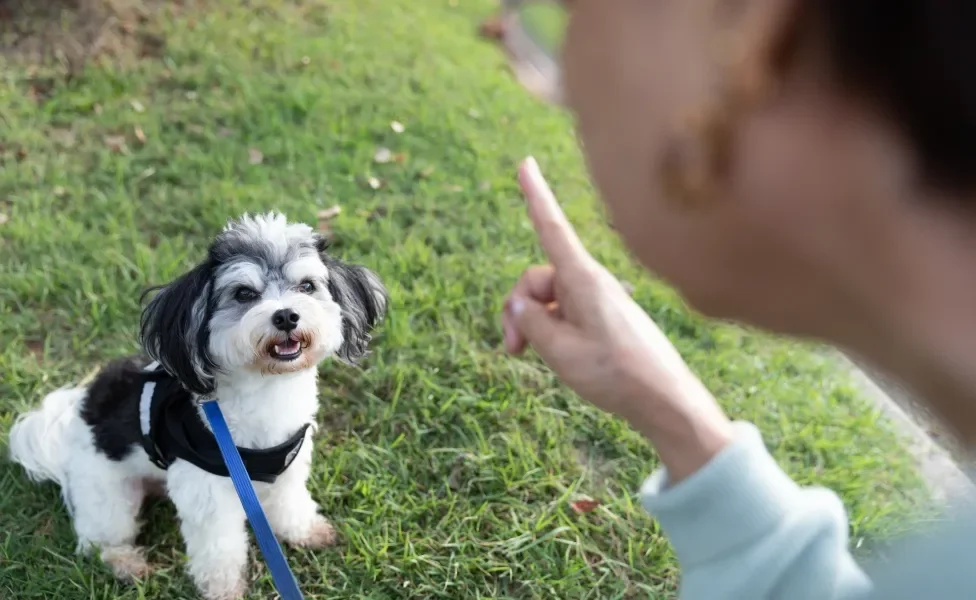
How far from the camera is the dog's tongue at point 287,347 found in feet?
6.40

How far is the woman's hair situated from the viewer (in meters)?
0.41

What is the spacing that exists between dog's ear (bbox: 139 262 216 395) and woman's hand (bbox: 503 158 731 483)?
106 cm

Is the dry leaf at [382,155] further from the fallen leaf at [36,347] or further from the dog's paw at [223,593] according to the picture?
the dog's paw at [223,593]

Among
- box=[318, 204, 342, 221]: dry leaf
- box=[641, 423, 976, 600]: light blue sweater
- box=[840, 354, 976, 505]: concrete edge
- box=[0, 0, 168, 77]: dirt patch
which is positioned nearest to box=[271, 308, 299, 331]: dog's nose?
box=[641, 423, 976, 600]: light blue sweater

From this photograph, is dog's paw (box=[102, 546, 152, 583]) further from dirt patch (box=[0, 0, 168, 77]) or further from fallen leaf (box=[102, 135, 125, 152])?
dirt patch (box=[0, 0, 168, 77])

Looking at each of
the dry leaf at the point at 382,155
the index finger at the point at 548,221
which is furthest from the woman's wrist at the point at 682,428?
the dry leaf at the point at 382,155

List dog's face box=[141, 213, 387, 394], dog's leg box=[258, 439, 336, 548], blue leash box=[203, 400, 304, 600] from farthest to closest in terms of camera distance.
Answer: dog's leg box=[258, 439, 336, 548]
dog's face box=[141, 213, 387, 394]
blue leash box=[203, 400, 304, 600]

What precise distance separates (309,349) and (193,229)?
1873 mm

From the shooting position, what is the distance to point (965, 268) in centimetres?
52

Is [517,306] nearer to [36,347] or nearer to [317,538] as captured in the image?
[317,538]

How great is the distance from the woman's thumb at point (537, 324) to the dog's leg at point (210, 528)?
123 centimetres

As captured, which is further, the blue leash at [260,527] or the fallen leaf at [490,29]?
the fallen leaf at [490,29]

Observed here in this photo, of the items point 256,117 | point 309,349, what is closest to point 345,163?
point 256,117

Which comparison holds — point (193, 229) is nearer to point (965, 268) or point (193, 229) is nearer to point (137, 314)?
point (137, 314)
